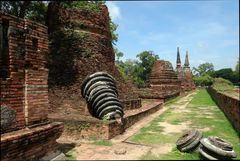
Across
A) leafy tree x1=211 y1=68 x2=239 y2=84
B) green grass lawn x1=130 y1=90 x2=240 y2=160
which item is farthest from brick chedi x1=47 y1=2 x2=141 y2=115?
leafy tree x1=211 y1=68 x2=239 y2=84

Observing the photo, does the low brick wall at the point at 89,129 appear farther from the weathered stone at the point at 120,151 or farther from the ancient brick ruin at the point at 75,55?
the ancient brick ruin at the point at 75,55

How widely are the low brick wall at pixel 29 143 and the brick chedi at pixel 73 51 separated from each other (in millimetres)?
4404

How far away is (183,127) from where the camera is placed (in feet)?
30.5

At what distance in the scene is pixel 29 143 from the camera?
16.1ft

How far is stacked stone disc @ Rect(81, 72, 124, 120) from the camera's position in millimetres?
8227

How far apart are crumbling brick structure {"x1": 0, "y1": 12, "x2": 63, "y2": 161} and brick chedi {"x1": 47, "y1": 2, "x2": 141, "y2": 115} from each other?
449cm

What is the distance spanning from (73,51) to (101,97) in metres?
3.42

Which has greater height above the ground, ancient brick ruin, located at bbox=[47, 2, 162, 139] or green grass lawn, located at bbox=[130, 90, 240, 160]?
ancient brick ruin, located at bbox=[47, 2, 162, 139]

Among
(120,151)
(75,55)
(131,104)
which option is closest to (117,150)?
(120,151)

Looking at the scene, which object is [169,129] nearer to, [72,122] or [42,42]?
[72,122]

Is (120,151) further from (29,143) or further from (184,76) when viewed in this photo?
(184,76)

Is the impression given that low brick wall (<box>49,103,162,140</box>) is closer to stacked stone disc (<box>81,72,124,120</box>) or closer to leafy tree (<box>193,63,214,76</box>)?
stacked stone disc (<box>81,72,124,120</box>)

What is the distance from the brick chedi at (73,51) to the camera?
10.5 metres

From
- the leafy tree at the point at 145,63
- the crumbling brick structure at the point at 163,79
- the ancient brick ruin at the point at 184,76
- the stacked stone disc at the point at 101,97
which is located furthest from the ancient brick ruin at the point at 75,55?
the leafy tree at the point at 145,63
